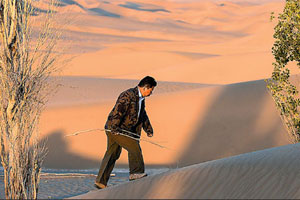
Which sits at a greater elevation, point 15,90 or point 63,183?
point 15,90

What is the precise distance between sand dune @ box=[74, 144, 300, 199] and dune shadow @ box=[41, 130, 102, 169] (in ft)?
31.4

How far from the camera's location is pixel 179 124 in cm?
1950

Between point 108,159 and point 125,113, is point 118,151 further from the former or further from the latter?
point 125,113

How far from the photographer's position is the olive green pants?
28.0ft

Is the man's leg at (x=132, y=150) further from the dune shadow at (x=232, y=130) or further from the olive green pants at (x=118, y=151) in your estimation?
the dune shadow at (x=232, y=130)

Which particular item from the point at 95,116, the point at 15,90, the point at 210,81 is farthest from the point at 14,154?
the point at 210,81

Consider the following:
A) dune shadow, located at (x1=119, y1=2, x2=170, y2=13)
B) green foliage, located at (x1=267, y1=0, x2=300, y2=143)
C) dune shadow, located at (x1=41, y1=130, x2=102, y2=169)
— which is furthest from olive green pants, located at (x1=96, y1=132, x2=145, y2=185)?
dune shadow, located at (x1=119, y1=2, x2=170, y2=13)

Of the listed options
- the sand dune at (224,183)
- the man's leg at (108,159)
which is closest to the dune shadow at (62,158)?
the man's leg at (108,159)

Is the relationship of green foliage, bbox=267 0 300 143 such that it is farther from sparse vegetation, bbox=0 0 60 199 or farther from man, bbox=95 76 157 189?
sparse vegetation, bbox=0 0 60 199

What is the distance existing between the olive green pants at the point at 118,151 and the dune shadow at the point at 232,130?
7.82 meters

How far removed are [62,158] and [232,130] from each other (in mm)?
4651

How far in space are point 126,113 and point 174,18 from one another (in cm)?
14159

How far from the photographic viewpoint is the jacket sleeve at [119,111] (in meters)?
8.43

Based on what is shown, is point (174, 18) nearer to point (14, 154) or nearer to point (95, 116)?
point (95, 116)
